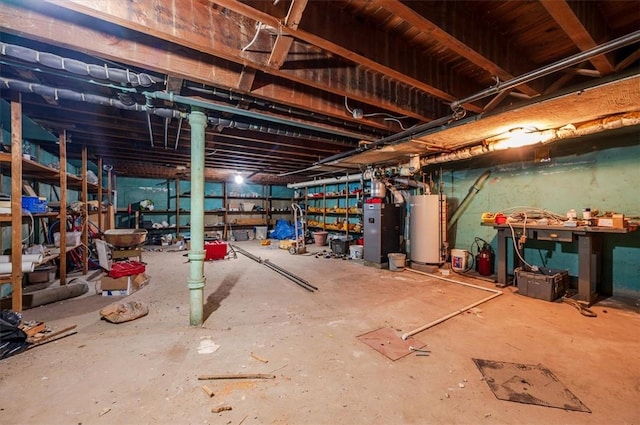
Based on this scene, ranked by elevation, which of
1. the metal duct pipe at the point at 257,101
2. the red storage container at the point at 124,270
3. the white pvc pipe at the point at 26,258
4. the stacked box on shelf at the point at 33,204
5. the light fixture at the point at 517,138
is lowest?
the red storage container at the point at 124,270

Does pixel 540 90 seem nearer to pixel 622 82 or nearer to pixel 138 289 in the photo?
pixel 622 82

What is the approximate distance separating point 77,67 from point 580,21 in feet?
11.2

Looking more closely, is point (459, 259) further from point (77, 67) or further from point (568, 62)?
point (77, 67)

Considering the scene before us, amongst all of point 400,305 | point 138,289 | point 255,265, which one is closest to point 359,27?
point 400,305

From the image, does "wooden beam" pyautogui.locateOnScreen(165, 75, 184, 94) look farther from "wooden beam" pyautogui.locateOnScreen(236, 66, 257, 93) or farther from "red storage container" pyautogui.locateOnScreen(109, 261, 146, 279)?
"red storage container" pyautogui.locateOnScreen(109, 261, 146, 279)

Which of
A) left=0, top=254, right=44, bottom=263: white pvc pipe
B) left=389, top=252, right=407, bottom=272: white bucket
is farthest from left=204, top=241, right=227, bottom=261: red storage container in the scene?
left=389, top=252, right=407, bottom=272: white bucket

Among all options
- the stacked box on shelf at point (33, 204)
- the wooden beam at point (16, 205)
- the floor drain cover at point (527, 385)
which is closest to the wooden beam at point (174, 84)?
the wooden beam at point (16, 205)

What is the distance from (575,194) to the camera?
3576mm

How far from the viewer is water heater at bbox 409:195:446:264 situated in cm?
467

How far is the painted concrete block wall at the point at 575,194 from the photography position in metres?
3.16

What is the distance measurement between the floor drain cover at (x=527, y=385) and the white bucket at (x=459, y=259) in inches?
114

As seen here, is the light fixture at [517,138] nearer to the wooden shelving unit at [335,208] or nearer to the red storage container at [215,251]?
the wooden shelving unit at [335,208]

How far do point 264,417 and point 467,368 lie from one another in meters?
1.42

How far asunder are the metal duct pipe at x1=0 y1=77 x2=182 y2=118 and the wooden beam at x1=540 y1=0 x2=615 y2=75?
3108mm
